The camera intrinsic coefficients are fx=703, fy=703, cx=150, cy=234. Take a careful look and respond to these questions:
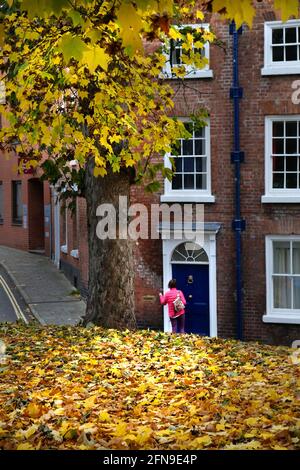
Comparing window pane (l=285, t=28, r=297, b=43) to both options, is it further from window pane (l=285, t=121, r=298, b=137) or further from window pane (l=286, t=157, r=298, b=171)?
window pane (l=286, t=157, r=298, b=171)

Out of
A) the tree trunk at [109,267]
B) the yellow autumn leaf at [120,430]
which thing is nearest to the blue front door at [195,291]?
the tree trunk at [109,267]

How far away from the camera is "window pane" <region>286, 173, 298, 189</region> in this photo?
18.2m

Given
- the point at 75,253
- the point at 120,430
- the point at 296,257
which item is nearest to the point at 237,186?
the point at 296,257

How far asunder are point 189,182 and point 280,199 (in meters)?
2.54

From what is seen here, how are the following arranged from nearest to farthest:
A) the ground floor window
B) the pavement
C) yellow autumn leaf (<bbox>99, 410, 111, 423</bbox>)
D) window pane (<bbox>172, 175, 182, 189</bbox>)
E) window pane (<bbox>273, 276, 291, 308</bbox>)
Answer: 1. yellow autumn leaf (<bbox>99, 410, 111, 423</bbox>)
2. the ground floor window
3. window pane (<bbox>273, 276, 291, 308</bbox>)
4. window pane (<bbox>172, 175, 182, 189</bbox>)
5. the pavement

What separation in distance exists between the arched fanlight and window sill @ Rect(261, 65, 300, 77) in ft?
16.0

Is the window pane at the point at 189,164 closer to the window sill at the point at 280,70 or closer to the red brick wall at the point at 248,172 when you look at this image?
the red brick wall at the point at 248,172

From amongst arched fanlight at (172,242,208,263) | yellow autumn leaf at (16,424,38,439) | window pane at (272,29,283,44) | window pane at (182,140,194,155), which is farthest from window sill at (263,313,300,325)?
yellow autumn leaf at (16,424,38,439)

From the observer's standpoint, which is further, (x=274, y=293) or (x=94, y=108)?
(x=274, y=293)

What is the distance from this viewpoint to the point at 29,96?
1049cm

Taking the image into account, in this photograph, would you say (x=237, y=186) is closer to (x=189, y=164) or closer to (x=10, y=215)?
(x=189, y=164)
